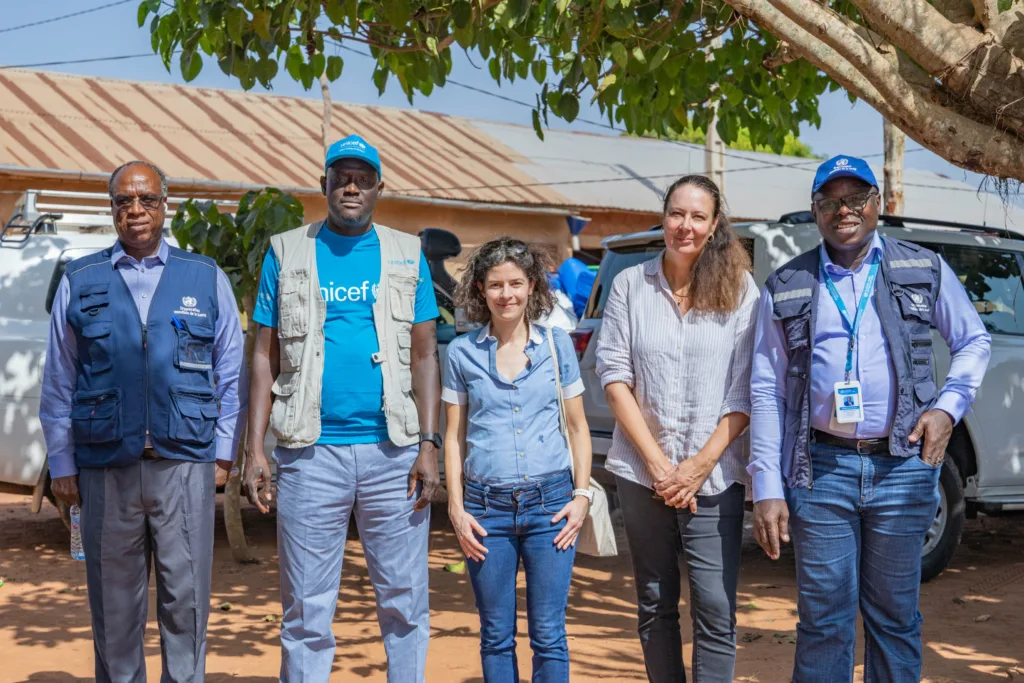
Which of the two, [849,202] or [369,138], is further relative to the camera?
[369,138]

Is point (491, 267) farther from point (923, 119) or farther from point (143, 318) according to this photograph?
point (923, 119)

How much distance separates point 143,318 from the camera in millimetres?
4250

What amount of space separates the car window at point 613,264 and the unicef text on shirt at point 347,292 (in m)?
3.07

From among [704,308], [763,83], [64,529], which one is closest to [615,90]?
[763,83]

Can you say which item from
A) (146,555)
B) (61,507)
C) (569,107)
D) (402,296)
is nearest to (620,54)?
(569,107)

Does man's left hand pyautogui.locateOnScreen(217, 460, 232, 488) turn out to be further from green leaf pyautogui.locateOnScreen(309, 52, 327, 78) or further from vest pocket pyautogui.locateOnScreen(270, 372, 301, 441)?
green leaf pyautogui.locateOnScreen(309, 52, 327, 78)

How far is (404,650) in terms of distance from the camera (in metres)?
4.27

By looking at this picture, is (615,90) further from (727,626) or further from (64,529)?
(64,529)

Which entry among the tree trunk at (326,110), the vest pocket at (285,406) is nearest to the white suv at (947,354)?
the vest pocket at (285,406)

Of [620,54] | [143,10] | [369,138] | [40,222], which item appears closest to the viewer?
[620,54]

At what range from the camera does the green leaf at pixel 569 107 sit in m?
6.84

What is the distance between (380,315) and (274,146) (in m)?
16.2

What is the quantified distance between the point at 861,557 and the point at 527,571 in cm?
110

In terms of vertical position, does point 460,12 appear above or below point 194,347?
above
